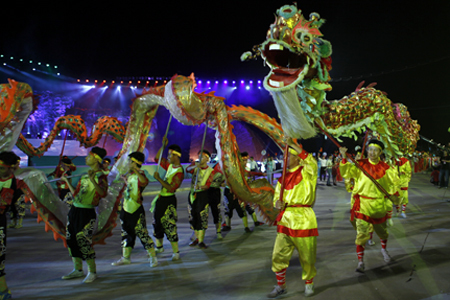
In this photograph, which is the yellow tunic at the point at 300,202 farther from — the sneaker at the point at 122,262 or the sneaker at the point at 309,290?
the sneaker at the point at 122,262

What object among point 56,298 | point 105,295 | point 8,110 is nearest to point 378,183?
point 105,295

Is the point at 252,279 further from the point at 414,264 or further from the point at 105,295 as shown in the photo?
the point at 414,264

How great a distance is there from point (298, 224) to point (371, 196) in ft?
5.24

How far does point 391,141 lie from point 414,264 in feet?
9.47

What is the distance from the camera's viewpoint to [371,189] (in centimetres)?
419

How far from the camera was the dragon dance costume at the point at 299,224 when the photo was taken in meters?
3.19

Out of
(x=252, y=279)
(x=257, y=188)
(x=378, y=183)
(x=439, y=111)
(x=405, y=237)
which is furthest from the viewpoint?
(x=439, y=111)

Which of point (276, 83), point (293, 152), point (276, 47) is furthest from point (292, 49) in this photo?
point (293, 152)

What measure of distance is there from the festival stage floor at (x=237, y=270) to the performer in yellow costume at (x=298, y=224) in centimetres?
29

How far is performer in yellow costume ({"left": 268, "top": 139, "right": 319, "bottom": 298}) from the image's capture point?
3.19 metres

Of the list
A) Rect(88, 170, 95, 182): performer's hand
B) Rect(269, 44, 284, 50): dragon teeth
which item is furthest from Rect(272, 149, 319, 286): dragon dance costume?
Rect(88, 170, 95, 182): performer's hand

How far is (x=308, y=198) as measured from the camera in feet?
10.7

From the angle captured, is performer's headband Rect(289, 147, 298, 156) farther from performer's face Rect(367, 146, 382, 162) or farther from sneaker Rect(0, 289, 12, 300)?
sneaker Rect(0, 289, 12, 300)

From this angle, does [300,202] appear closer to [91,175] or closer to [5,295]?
[91,175]
